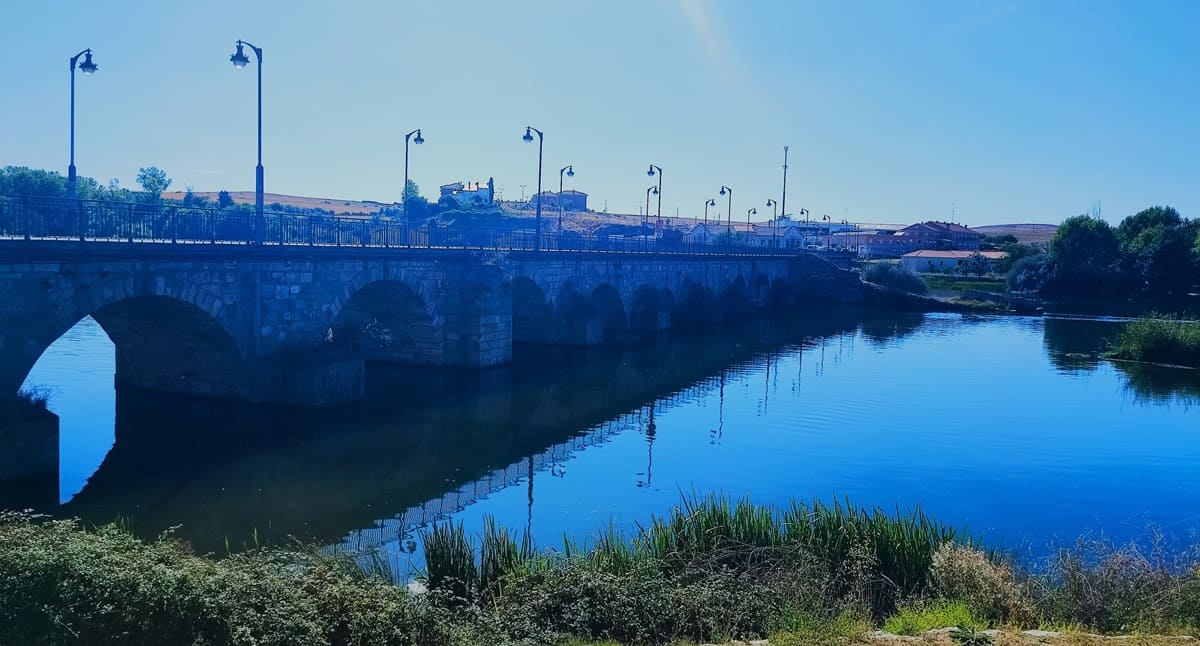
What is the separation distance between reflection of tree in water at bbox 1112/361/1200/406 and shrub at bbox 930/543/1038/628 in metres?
22.8

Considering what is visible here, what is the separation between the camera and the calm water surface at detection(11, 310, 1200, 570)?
52.3 feet

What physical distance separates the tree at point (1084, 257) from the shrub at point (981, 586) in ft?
269

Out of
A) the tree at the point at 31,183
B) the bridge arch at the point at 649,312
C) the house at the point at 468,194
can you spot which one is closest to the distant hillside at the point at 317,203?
the house at the point at 468,194

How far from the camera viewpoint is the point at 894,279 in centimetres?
7331

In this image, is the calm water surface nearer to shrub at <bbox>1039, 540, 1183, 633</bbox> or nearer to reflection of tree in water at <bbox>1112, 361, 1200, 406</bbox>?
reflection of tree in water at <bbox>1112, 361, 1200, 406</bbox>

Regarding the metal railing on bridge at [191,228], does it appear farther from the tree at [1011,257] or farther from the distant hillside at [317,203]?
the distant hillside at [317,203]

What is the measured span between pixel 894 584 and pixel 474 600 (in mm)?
4680

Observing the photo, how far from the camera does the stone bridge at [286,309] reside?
16781mm

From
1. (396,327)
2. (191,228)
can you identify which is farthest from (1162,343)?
(191,228)

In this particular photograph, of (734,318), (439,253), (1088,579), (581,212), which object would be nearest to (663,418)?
(439,253)

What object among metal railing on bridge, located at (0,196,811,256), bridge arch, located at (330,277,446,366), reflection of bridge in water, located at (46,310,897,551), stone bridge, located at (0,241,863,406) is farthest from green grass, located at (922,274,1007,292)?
bridge arch, located at (330,277,446,366)

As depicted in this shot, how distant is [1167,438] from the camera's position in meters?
23.9

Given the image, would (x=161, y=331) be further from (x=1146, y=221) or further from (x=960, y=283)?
(x=1146, y=221)

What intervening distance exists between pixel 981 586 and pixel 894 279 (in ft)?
219
